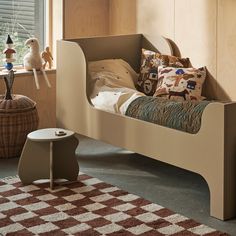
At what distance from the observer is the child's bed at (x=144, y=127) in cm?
301

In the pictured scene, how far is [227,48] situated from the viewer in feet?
13.4

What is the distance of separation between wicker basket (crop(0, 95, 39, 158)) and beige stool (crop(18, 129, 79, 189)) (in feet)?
2.01

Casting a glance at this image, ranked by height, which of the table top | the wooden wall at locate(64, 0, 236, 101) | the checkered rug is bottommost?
the checkered rug

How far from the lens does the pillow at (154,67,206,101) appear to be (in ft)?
13.4

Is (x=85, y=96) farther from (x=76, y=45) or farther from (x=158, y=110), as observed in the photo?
(x=158, y=110)

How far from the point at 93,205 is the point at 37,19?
2.16 meters

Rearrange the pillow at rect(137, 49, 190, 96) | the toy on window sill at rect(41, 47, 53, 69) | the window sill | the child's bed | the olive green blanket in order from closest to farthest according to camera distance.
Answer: the child's bed, the olive green blanket, the pillow at rect(137, 49, 190, 96), the window sill, the toy on window sill at rect(41, 47, 53, 69)

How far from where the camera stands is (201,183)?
363cm

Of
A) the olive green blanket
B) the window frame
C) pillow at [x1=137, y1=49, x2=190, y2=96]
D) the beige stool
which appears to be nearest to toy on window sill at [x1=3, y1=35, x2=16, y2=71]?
the window frame

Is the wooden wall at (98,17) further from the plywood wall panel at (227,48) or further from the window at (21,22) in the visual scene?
the plywood wall panel at (227,48)

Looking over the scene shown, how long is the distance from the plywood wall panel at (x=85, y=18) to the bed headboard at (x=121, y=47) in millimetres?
510

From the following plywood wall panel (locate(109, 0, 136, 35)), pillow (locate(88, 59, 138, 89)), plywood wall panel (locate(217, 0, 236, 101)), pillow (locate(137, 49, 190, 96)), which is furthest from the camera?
plywood wall panel (locate(109, 0, 136, 35))

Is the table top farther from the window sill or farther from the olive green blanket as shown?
the window sill

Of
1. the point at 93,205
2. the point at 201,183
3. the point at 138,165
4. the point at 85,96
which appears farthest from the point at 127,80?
the point at 93,205
